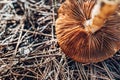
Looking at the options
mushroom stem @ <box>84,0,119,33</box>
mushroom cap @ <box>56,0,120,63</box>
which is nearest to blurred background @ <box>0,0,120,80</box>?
mushroom cap @ <box>56,0,120,63</box>

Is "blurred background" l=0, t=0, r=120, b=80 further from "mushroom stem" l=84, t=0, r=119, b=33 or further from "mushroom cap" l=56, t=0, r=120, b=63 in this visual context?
"mushroom stem" l=84, t=0, r=119, b=33

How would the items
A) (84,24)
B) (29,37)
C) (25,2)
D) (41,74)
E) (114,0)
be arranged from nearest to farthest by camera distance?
(114,0) → (84,24) → (41,74) → (29,37) → (25,2)

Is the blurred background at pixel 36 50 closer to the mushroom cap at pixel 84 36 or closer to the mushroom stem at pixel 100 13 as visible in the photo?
the mushroom cap at pixel 84 36

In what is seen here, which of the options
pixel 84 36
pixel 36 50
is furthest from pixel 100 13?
pixel 36 50

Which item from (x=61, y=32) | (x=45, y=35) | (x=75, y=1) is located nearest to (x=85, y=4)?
(x=75, y=1)

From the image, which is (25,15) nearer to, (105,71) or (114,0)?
(105,71)

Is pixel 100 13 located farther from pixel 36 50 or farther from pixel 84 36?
pixel 36 50
